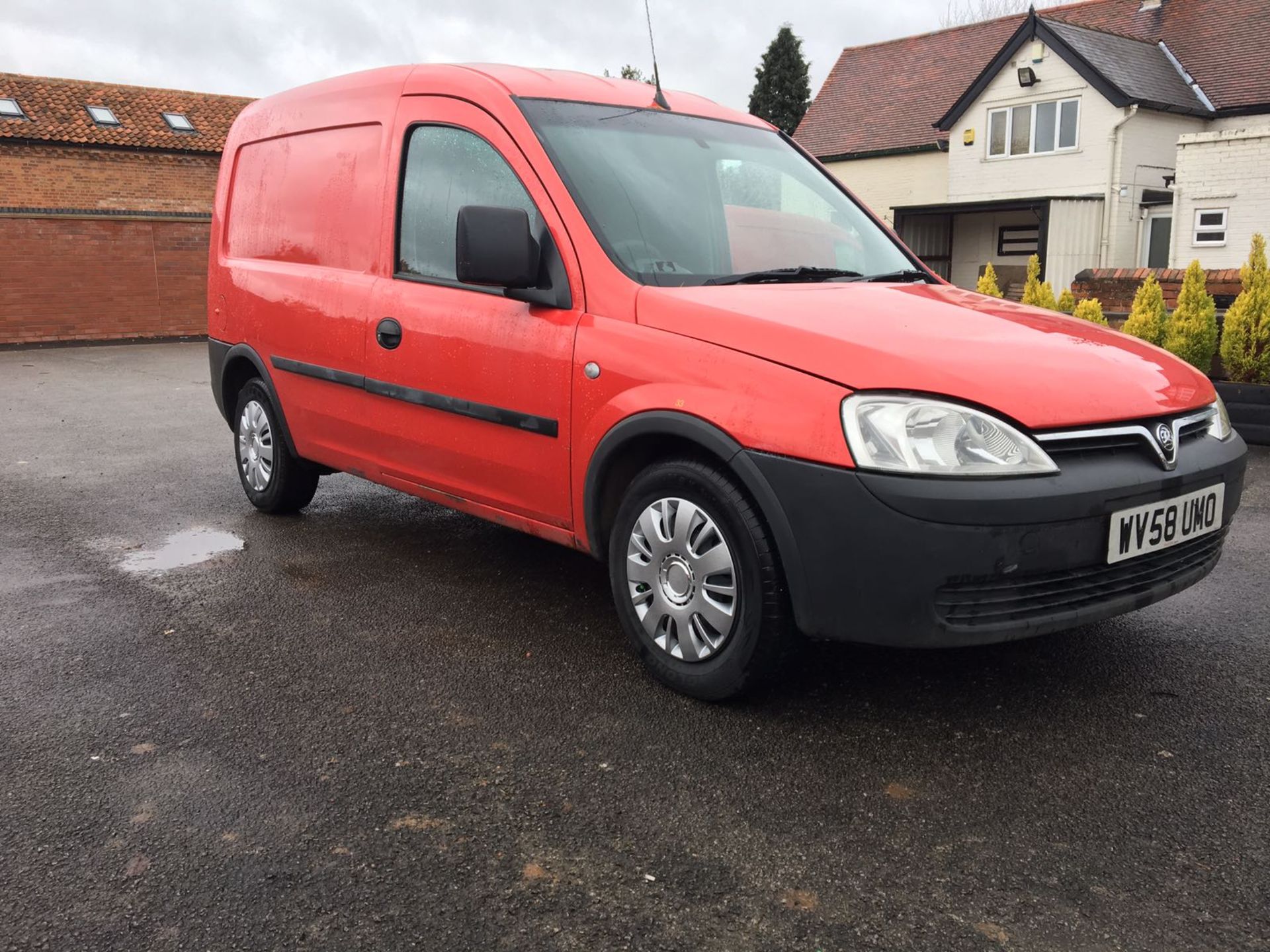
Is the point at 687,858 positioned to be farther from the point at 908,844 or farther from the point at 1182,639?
the point at 1182,639

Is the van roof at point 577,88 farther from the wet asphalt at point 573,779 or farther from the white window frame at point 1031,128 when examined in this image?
the white window frame at point 1031,128

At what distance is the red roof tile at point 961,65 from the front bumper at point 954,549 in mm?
29939

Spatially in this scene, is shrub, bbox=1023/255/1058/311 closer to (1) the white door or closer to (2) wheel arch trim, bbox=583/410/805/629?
(2) wheel arch trim, bbox=583/410/805/629

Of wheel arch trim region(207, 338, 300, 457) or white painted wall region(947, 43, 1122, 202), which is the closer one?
wheel arch trim region(207, 338, 300, 457)

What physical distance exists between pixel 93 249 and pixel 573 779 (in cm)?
2319

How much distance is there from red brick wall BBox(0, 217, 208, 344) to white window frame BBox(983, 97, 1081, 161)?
20.7 meters

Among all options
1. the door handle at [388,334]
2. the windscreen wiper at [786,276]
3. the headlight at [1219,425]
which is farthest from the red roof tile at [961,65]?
the door handle at [388,334]

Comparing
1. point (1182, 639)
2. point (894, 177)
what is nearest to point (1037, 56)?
point (894, 177)

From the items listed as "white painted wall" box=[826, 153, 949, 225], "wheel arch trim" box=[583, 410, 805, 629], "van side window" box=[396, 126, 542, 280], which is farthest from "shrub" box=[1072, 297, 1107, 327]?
"white painted wall" box=[826, 153, 949, 225]

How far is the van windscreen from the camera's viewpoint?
12.5 feet

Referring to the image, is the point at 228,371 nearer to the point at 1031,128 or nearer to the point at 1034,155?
the point at 1034,155

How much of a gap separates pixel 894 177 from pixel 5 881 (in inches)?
1354

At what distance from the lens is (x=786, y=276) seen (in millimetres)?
3916

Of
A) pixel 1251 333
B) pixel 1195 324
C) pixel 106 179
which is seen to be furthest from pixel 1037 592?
pixel 106 179
